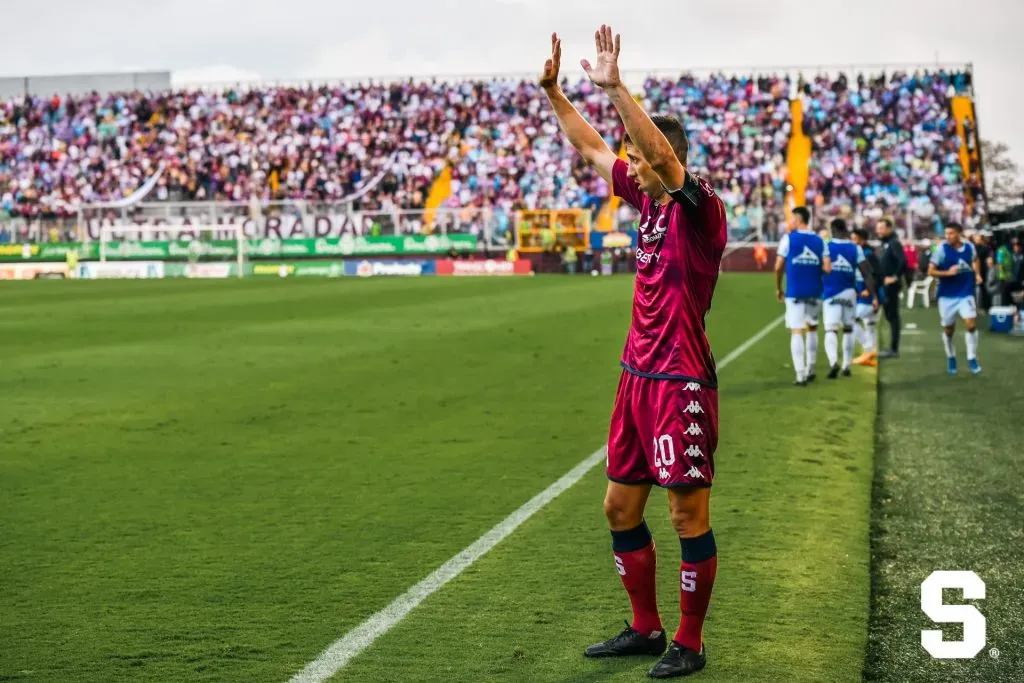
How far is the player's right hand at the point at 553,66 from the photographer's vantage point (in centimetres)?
560

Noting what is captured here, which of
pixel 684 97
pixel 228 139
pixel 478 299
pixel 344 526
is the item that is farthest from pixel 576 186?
pixel 344 526

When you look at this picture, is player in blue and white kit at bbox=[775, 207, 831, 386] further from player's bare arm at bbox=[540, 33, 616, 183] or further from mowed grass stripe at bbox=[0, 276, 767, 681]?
player's bare arm at bbox=[540, 33, 616, 183]

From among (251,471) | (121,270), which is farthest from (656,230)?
(121,270)

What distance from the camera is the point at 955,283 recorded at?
1736 cm

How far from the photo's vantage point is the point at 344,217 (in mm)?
49938

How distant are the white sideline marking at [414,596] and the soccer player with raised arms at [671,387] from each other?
1151mm

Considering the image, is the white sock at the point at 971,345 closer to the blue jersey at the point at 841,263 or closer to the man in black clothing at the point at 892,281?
the blue jersey at the point at 841,263

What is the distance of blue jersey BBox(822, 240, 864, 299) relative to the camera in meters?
16.6

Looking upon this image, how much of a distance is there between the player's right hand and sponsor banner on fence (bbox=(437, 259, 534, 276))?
41499mm

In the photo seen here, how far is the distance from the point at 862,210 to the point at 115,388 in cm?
3649

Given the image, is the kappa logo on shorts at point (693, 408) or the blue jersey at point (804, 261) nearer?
the kappa logo on shorts at point (693, 408)

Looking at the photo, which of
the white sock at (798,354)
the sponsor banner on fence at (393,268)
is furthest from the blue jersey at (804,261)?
the sponsor banner on fence at (393,268)

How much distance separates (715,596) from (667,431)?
1.66 meters

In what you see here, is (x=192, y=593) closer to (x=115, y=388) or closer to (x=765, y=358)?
(x=115, y=388)
